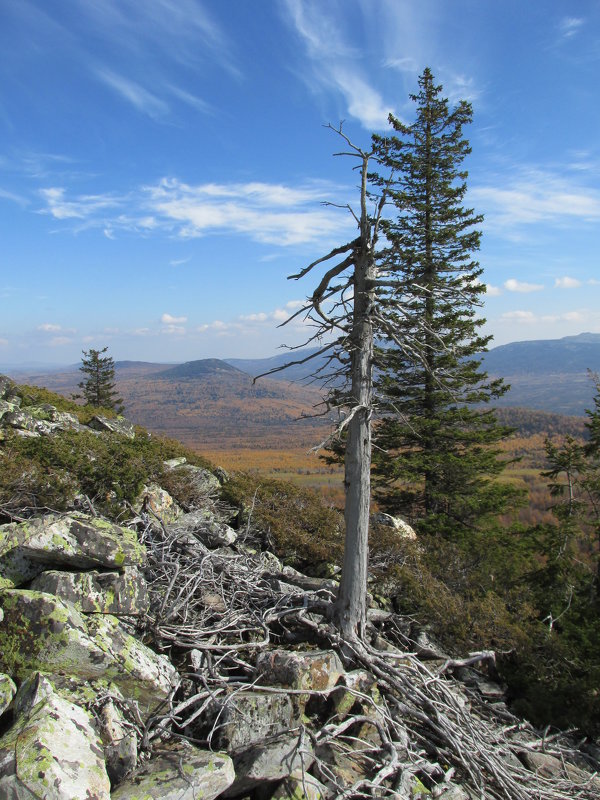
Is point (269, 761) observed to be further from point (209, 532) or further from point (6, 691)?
point (209, 532)

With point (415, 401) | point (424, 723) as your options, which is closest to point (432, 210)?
point (415, 401)

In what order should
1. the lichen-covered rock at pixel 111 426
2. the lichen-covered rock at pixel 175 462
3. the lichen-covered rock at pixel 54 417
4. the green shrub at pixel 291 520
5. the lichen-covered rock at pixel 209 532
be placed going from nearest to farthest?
the lichen-covered rock at pixel 209 532 < the green shrub at pixel 291 520 < the lichen-covered rock at pixel 175 462 < the lichen-covered rock at pixel 54 417 < the lichen-covered rock at pixel 111 426

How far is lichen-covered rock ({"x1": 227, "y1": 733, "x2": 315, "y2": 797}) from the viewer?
4471 mm

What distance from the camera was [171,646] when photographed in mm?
6465

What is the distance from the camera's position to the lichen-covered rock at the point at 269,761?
4471 millimetres

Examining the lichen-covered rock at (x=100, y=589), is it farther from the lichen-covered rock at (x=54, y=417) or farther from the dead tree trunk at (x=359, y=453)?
the lichen-covered rock at (x=54, y=417)

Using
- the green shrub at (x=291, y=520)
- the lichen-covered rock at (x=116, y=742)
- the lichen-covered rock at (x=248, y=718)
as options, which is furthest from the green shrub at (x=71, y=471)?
the lichen-covered rock at (x=248, y=718)

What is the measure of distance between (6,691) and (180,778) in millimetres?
1732

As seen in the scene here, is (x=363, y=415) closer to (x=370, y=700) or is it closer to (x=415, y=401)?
(x=370, y=700)

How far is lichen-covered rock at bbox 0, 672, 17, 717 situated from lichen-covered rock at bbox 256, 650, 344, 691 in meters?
2.69

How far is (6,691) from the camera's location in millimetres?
4344

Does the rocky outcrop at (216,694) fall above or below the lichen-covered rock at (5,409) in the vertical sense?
below

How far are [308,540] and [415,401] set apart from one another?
9.11 m

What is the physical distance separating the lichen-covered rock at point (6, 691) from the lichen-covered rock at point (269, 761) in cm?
215
